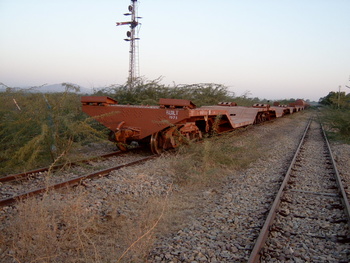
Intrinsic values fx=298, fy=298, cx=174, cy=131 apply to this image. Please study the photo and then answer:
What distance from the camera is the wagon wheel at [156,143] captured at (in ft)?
26.2

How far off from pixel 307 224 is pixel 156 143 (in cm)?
472

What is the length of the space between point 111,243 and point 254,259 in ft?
5.10

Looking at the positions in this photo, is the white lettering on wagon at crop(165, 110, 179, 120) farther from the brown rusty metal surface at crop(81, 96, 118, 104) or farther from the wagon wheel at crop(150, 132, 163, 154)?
the brown rusty metal surface at crop(81, 96, 118, 104)

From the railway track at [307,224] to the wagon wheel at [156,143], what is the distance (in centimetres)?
339

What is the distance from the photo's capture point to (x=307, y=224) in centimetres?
408

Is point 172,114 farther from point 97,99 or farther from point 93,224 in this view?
point 93,224

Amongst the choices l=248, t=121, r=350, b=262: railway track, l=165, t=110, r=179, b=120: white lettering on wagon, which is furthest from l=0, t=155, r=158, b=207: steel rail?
l=248, t=121, r=350, b=262: railway track

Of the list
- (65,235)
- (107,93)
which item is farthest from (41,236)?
(107,93)

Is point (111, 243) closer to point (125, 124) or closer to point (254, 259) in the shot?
point (254, 259)

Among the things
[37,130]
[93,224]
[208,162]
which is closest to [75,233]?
[93,224]

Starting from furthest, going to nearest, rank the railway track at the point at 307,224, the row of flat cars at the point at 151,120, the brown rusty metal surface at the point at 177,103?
the row of flat cars at the point at 151,120, the brown rusty metal surface at the point at 177,103, the railway track at the point at 307,224

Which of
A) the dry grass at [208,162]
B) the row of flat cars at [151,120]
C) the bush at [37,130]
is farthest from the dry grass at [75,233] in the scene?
the row of flat cars at [151,120]

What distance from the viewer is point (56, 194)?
15.1 feet

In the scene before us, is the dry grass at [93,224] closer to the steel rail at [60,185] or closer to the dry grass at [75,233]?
the dry grass at [75,233]
